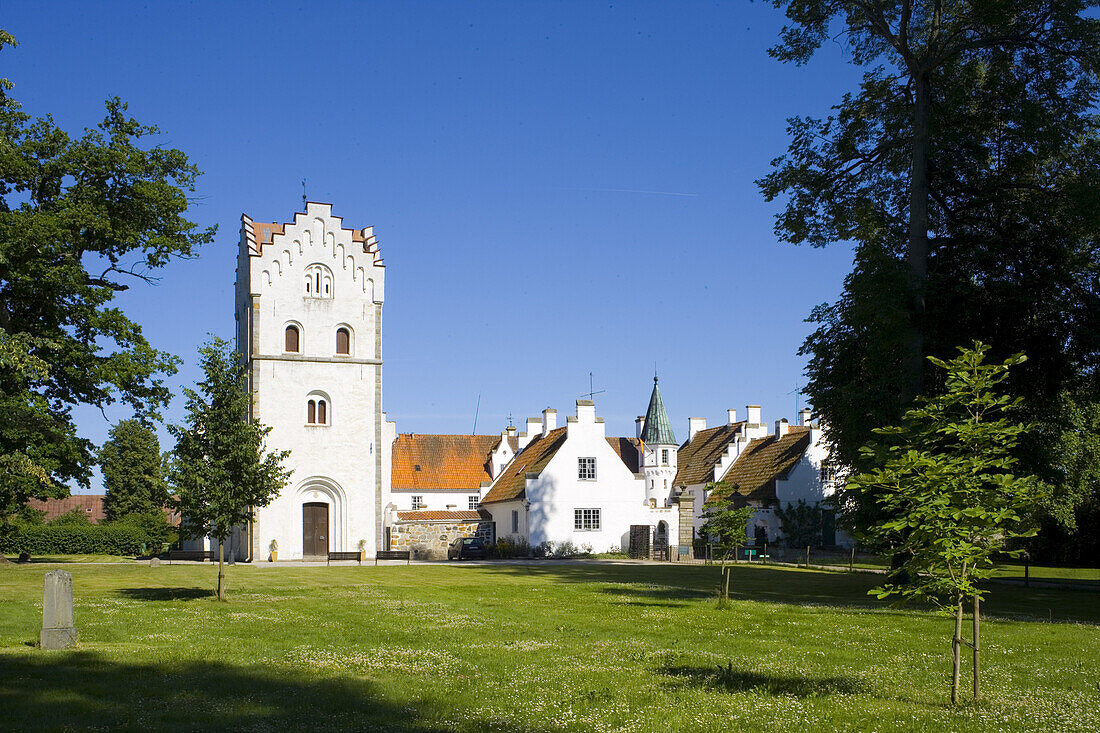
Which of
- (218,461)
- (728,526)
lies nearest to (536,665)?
(728,526)

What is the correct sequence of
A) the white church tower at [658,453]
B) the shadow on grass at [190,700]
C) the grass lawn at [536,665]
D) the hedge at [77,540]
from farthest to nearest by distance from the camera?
1. the white church tower at [658,453]
2. the hedge at [77,540]
3. the grass lawn at [536,665]
4. the shadow on grass at [190,700]

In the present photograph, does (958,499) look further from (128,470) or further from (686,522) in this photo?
(128,470)

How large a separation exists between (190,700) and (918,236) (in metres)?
22.4

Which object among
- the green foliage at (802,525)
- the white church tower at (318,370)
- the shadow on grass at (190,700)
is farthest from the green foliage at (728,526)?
the green foliage at (802,525)

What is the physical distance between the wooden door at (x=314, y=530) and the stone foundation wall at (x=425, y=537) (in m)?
3.72

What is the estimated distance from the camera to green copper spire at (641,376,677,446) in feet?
195

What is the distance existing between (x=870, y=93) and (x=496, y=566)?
79.9 feet

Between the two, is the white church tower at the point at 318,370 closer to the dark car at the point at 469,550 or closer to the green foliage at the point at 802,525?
the dark car at the point at 469,550

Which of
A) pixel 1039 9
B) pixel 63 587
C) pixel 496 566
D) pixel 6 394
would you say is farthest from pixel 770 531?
pixel 63 587

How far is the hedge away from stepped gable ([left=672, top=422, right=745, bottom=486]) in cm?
3352

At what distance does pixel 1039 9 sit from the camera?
85.3 ft

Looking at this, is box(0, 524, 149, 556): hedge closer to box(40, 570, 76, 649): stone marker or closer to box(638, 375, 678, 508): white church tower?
box(638, 375, 678, 508): white church tower

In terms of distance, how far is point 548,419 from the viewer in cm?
6153

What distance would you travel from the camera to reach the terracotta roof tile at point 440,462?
60250 mm
